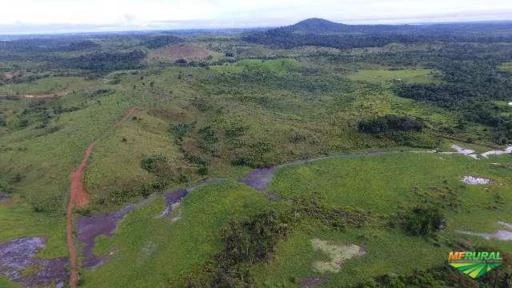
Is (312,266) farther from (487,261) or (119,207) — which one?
(119,207)

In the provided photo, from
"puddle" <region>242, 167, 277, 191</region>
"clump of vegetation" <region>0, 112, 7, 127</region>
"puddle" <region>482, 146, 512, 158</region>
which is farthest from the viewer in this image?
"clump of vegetation" <region>0, 112, 7, 127</region>

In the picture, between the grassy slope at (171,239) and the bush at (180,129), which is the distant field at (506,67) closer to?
the bush at (180,129)

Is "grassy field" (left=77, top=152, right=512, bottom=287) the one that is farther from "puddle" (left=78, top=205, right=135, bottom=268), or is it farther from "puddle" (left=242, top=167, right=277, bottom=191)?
"puddle" (left=242, top=167, right=277, bottom=191)

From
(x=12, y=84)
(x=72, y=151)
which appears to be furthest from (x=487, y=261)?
(x=12, y=84)

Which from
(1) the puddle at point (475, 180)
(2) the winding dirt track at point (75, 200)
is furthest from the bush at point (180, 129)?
(1) the puddle at point (475, 180)

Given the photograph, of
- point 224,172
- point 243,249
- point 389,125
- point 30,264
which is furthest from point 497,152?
point 30,264

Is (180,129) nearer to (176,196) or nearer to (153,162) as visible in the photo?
(153,162)

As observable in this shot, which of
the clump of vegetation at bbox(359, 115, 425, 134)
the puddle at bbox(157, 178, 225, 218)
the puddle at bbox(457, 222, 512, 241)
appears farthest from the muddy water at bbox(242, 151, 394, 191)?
the puddle at bbox(457, 222, 512, 241)
